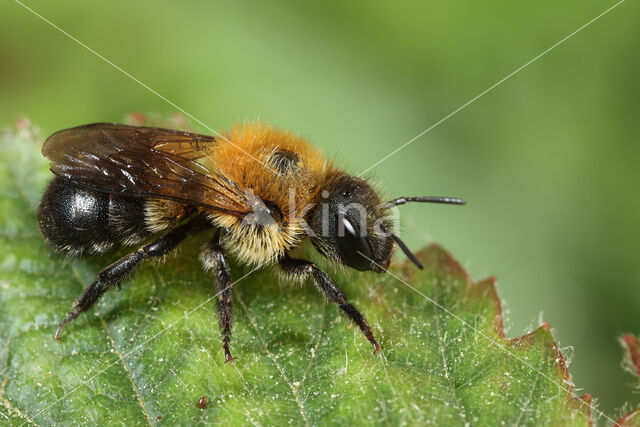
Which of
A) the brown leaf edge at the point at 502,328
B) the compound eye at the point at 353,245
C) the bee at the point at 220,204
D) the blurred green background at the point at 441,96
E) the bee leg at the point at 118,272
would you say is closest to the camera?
the brown leaf edge at the point at 502,328

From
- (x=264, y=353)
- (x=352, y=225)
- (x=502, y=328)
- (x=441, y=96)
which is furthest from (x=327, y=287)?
(x=441, y=96)

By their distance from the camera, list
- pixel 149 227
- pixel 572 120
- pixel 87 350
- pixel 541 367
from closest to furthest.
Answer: pixel 541 367, pixel 87 350, pixel 149 227, pixel 572 120

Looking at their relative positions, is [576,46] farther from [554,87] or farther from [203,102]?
[203,102]

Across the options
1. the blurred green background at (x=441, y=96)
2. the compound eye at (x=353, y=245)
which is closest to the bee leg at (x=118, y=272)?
the compound eye at (x=353, y=245)

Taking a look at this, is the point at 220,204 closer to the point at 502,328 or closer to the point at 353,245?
the point at 353,245

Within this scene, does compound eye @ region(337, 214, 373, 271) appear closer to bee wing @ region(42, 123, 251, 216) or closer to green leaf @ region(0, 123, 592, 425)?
green leaf @ region(0, 123, 592, 425)

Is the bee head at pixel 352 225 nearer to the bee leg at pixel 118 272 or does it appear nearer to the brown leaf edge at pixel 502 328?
the brown leaf edge at pixel 502 328

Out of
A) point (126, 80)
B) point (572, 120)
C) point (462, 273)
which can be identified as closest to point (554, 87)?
point (572, 120)
